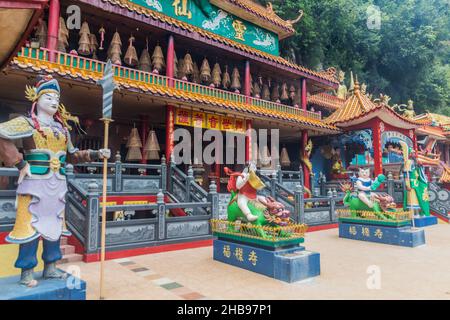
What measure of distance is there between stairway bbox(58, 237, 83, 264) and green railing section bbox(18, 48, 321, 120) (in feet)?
15.6

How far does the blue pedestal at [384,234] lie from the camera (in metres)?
7.45

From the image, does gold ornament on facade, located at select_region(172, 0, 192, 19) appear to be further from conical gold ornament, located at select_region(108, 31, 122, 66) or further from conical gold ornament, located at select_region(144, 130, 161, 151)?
conical gold ornament, located at select_region(144, 130, 161, 151)

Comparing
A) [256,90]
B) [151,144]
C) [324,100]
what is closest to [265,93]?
[256,90]

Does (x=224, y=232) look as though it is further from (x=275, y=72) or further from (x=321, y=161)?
(x=321, y=161)

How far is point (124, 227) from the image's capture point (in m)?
6.55

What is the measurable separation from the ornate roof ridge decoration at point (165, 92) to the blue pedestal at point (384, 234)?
18.4 ft

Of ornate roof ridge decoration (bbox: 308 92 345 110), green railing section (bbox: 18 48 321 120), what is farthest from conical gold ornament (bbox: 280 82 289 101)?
ornate roof ridge decoration (bbox: 308 92 345 110)

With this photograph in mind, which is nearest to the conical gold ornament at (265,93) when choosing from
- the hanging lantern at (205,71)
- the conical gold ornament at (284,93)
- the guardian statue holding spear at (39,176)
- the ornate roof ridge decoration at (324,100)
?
the conical gold ornament at (284,93)

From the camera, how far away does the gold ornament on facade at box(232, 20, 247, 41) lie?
14594 millimetres

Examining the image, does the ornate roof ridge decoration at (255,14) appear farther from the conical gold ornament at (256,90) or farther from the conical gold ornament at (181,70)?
the conical gold ornament at (181,70)

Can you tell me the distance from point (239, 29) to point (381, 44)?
2057cm

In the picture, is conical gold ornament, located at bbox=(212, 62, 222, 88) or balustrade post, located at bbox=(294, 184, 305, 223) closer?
balustrade post, located at bbox=(294, 184, 305, 223)

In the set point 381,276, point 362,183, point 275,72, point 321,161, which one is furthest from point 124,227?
point 321,161

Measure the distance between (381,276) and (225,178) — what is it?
9174mm
